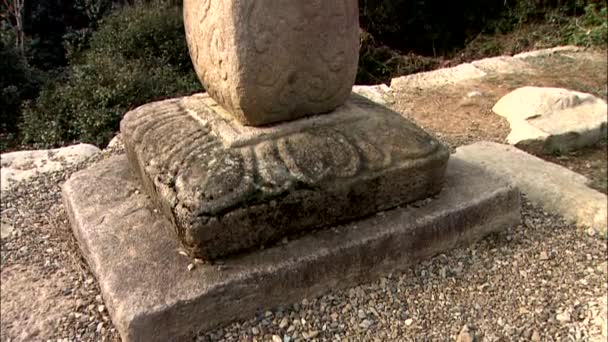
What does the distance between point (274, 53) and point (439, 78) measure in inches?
123

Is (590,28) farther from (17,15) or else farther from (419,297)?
(17,15)

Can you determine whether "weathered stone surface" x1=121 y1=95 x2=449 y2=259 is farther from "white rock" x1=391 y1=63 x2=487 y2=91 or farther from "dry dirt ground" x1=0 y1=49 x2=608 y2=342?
"white rock" x1=391 y1=63 x2=487 y2=91

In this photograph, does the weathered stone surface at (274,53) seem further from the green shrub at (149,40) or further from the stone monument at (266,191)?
the green shrub at (149,40)

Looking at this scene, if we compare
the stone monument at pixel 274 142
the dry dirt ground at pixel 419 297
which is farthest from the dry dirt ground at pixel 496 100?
the stone monument at pixel 274 142

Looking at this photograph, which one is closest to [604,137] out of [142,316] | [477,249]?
[477,249]

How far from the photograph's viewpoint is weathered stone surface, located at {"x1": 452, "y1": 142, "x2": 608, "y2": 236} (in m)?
2.74

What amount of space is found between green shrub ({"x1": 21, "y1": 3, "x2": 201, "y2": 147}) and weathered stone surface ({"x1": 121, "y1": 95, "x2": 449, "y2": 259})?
242cm

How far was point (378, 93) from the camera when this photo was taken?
178 inches

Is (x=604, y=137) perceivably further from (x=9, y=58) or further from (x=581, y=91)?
(x=9, y=58)

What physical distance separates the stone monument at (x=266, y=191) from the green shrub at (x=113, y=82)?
233cm

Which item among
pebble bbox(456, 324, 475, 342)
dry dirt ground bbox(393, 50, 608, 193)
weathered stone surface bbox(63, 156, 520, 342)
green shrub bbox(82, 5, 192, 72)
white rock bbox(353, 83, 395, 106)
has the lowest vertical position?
green shrub bbox(82, 5, 192, 72)

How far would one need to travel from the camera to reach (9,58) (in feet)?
18.0

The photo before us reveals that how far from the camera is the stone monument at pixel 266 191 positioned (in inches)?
77.2

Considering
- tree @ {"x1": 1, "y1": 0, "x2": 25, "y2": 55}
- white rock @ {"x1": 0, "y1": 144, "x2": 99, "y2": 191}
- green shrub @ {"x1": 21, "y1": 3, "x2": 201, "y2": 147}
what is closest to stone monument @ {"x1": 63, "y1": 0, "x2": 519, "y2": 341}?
white rock @ {"x1": 0, "y1": 144, "x2": 99, "y2": 191}
